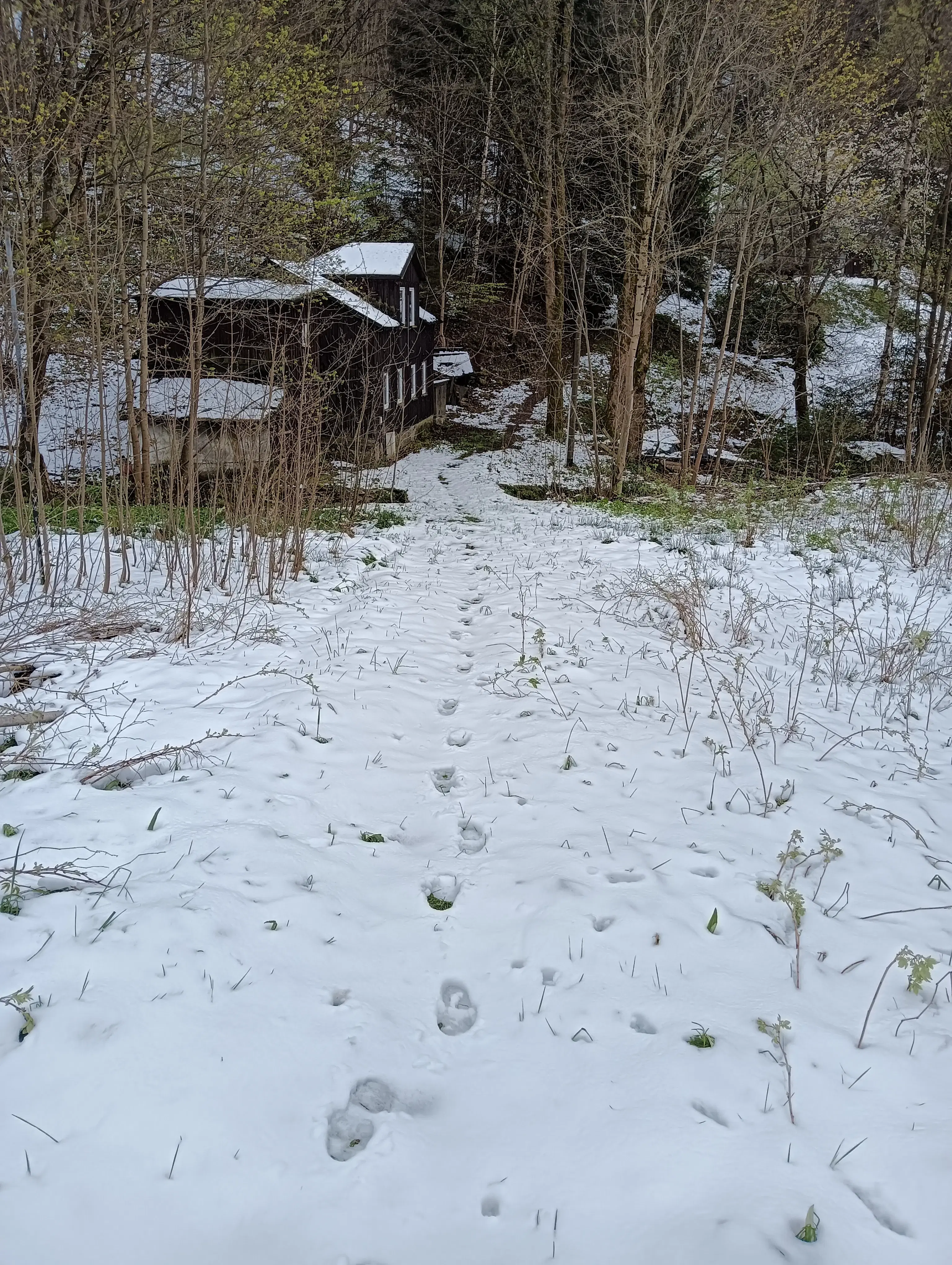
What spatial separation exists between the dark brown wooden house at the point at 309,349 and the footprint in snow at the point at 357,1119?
6125mm

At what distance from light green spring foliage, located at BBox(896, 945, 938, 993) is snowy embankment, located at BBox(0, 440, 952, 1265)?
8 centimetres

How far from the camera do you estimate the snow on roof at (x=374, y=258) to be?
73.3 feet

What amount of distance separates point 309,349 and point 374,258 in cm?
875

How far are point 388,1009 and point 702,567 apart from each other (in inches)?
259

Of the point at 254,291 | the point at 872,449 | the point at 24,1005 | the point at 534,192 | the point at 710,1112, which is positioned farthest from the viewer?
the point at 534,192

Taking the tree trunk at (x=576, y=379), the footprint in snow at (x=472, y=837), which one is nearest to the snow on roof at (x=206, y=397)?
the tree trunk at (x=576, y=379)

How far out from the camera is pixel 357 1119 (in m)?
2.16

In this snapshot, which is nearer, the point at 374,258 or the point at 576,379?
the point at 576,379

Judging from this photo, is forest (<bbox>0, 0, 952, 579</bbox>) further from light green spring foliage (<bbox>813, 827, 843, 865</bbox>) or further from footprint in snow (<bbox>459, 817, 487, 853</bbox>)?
light green spring foliage (<bbox>813, 827, 843, 865</bbox>)

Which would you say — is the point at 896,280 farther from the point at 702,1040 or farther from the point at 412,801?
the point at 702,1040

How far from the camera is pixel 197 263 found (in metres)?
7.82

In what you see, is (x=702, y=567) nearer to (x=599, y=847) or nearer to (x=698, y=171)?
(x=599, y=847)

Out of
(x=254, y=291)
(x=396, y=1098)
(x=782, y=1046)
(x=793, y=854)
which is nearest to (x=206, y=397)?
(x=254, y=291)

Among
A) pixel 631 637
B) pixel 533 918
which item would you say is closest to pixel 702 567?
pixel 631 637
